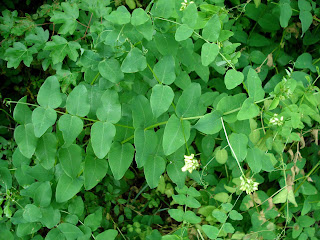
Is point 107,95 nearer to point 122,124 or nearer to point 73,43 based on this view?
point 122,124

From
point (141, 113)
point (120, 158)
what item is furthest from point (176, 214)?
point (141, 113)

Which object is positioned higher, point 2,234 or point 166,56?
point 166,56

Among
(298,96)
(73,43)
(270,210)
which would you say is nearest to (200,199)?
(270,210)

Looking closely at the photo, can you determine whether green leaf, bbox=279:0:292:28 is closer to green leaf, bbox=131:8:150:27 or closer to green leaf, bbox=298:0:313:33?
green leaf, bbox=298:0:313:33

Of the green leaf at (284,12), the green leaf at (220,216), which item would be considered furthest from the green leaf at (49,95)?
the green leaf at (284,12)

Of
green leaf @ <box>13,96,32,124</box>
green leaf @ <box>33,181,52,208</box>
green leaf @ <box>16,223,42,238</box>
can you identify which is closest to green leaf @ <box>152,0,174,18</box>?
green leaf @ <box>13,96,32,124</box>

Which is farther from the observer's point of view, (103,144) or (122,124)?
(122,124)

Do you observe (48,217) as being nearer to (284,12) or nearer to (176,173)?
(176,173)
